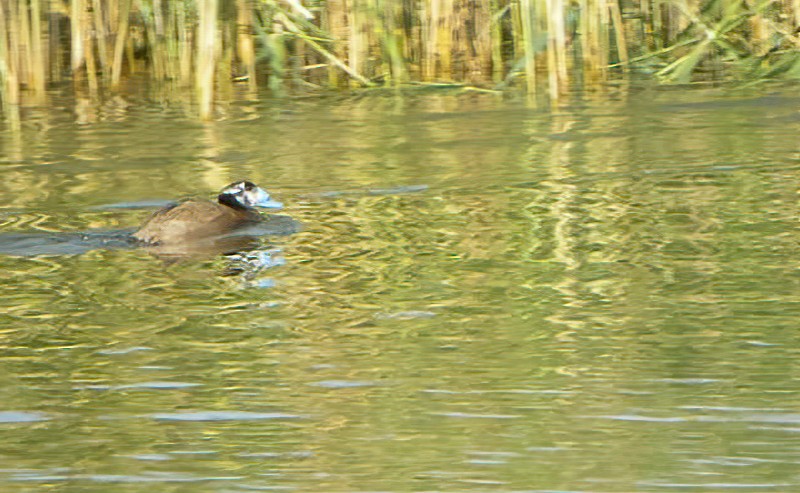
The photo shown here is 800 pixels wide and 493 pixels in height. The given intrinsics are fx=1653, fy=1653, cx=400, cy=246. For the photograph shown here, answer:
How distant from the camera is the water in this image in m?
4.21

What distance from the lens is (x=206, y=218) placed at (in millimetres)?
7516

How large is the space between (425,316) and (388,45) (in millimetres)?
6312

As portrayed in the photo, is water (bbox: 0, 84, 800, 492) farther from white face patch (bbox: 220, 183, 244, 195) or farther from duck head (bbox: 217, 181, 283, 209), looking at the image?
white face patch (bbox: 220, 183, 244, 195)

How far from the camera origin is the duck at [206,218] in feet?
23.8

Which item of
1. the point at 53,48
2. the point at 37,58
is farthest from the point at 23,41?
the point at 53,48

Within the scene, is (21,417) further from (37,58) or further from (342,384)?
(37,58)

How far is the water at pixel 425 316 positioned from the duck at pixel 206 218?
0.14 metres

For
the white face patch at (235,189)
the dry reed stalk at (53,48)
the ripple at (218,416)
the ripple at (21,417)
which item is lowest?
the ripple at (218,416)

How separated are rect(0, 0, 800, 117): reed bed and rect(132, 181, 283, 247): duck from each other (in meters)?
3.43

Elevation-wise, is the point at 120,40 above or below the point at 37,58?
above

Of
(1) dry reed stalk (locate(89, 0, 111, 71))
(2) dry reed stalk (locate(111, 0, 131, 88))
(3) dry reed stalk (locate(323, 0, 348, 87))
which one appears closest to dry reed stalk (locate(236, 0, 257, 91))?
(3) dry reed stalk (locate(323, 0, 348, 87))

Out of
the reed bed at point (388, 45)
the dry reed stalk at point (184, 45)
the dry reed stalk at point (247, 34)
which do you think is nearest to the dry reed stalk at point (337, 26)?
the reed bed at point (388, 45)

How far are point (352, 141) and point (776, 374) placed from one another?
5.40m

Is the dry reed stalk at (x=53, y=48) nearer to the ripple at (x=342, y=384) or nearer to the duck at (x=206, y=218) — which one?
the duck at (x=206, y=218)
